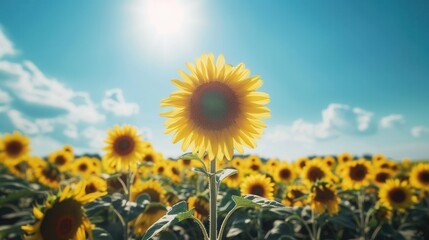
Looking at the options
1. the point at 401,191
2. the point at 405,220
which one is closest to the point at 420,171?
the point at 405,220

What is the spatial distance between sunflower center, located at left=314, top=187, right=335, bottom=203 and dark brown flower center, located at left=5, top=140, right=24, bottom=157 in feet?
37.9

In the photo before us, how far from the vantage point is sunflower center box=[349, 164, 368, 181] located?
8.86 m

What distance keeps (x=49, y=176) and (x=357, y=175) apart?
950 centimetres

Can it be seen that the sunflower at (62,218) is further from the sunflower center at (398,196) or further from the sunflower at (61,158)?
the sunflower at (61,158)

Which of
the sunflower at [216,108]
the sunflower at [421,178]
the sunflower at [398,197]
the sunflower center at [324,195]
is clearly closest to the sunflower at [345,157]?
the sunflower at [421,178]

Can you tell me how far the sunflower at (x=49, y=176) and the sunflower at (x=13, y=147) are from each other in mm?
2369

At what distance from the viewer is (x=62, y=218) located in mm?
3410

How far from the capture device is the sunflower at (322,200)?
610cm

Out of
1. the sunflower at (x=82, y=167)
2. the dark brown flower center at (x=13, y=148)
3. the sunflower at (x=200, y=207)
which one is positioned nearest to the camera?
the sunflower at (x=200, y=207)

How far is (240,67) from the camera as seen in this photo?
3.44 metres

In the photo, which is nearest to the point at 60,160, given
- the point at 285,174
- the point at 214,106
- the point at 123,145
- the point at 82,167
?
the point at 82,167

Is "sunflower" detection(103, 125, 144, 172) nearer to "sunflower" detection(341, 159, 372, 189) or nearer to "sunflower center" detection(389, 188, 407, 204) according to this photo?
"sunflower" detection(341, 159, 372, 189)

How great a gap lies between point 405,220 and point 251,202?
342 inches

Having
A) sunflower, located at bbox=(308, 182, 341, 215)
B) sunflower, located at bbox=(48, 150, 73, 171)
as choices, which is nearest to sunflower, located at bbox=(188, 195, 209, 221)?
sunflower, located at bbox=(308, 182, 341, 215)
